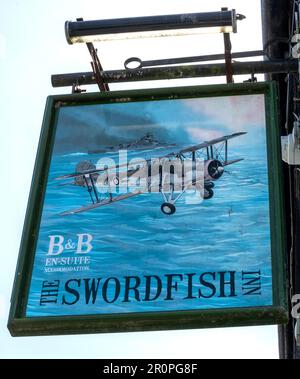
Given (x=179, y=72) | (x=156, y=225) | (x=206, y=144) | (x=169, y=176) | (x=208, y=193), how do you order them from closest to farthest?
1. (x=156, y=225)
2. (x=208, y=193)
3. (x=169, y=176)
4. (x=206, y=144)
5. (x=179, y=72)

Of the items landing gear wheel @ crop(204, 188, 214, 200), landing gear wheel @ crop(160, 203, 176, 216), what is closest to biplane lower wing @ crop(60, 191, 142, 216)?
landing gear wheel @ crop(160, 203, 176, 216)

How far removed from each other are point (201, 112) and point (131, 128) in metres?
0.54

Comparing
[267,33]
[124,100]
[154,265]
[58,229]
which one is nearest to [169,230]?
[154,265]

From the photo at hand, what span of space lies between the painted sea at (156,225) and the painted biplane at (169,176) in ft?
0.16

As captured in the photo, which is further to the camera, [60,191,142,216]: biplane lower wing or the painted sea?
[60,191,142,216]: biplane lower wing

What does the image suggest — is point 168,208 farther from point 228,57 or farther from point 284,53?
point 284,53

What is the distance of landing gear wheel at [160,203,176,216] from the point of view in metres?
6.74

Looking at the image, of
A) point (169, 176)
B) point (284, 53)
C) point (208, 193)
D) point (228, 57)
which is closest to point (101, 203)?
point (169, 176)

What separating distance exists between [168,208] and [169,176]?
0.32 meters

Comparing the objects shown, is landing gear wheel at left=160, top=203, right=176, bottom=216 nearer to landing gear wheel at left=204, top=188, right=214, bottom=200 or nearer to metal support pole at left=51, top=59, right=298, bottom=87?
landing gear wheel at left=204, top=188, right=214, bottom=200

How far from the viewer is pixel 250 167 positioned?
6.93m

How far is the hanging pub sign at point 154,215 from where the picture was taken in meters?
6.22

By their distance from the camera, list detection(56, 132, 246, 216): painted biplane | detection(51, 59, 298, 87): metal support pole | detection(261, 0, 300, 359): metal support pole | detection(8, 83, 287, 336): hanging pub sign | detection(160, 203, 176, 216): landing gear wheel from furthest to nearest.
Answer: detection(261, 0, 300, 359): metal support pole < detection(51, 59, 298, 87): metal support pole < detection(56, 132, 246, 216): painted biplane < detection(160, 203, 176, 216): landing gear wheel < detection(8, 83, 287, 336): hanging pub sign

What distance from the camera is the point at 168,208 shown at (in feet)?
22.2
